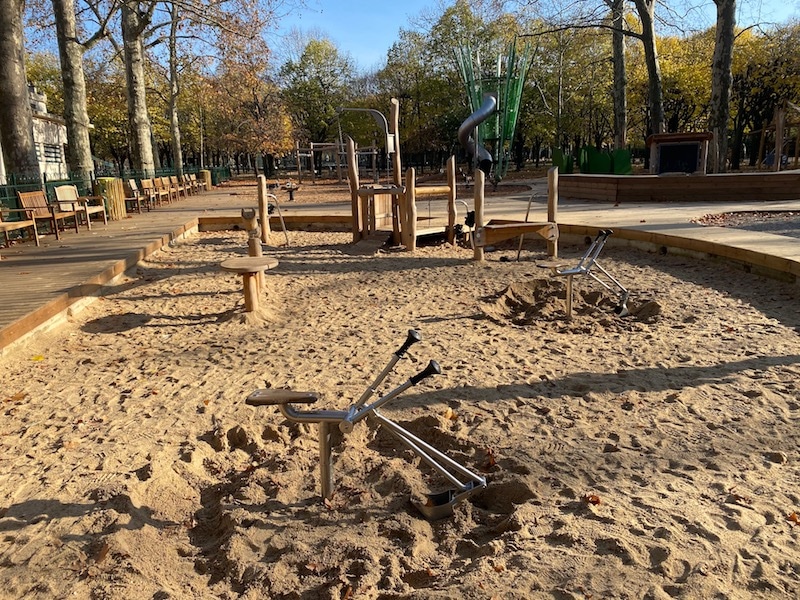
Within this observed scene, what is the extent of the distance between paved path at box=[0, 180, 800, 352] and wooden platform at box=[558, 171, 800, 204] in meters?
0.69

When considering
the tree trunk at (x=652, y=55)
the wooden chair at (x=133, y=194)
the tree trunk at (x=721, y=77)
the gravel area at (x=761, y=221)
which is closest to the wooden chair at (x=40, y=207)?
the wooden chair at (x=133, y=194)

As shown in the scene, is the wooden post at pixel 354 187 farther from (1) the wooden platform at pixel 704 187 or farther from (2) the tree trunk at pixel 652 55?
(2) the tree trunk at pixel 652 55

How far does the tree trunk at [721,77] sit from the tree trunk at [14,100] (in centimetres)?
1789

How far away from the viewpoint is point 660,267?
8.43 meters

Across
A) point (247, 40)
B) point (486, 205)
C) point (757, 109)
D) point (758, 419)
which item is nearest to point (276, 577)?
point (758, 419)

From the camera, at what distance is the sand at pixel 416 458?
2330 mm

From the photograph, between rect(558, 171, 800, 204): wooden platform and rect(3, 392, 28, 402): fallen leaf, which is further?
rect(558, 171, 800, 204): wooden platform

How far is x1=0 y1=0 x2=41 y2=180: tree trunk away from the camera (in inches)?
454

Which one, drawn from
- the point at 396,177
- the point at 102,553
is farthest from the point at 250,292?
the point at 396,177

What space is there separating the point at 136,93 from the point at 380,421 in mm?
20784

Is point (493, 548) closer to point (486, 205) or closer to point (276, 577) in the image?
point (276, 577)

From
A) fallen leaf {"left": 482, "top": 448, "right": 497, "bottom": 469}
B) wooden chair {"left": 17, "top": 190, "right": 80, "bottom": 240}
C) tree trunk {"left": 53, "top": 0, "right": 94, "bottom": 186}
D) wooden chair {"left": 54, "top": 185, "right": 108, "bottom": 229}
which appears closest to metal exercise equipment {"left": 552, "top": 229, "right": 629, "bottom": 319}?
fallen leaf {"left": 482, "top": 448, "right": 497, "bottom": 469}

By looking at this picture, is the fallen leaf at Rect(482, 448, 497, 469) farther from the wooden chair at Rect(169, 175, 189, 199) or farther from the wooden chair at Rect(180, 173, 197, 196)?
the wooden chair at Rect(180, 173, 197, 196)

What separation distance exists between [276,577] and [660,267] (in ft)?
24.8
